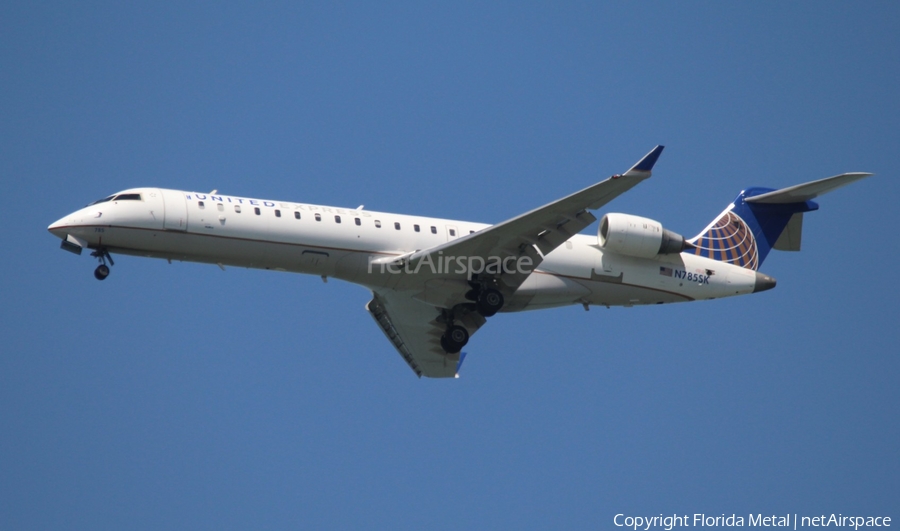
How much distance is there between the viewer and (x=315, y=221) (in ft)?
73.0

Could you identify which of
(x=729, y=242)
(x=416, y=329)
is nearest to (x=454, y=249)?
(x=416, y=329)

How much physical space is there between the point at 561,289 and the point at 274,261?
629 centimetres

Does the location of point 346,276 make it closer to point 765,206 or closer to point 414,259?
point 414,259

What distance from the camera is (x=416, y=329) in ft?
84.9

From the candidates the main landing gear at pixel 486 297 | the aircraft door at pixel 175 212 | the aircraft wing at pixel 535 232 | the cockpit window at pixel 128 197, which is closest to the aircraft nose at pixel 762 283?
the aircraft wing at pixel 535 232

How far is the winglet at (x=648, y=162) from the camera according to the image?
1998 cm

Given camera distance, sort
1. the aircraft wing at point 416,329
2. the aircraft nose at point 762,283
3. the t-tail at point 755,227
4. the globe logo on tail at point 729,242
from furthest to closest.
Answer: the t-tail at point 755,227 < the globe logo on tail at point 729,242 < the aircraft nose at point 762,283 < the aircraft wing at point 416,329

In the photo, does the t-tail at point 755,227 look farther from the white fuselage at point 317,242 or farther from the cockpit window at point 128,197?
the cockpit window at point 128,197

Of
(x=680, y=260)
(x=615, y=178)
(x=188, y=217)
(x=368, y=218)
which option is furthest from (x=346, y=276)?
(x=680, y=260)

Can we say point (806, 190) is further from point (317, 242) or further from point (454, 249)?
point (317, 242)

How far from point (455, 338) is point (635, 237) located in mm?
4597

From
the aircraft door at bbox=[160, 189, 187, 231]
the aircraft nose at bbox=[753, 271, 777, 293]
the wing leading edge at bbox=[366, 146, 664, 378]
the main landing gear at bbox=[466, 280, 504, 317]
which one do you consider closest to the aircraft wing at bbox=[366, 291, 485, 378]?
the wing leading edge at bbox=[366, 146, 664, 378]

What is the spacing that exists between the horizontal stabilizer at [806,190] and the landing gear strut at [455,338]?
8121mm

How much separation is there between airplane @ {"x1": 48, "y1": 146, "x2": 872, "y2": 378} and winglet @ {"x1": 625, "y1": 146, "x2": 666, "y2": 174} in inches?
1.0
